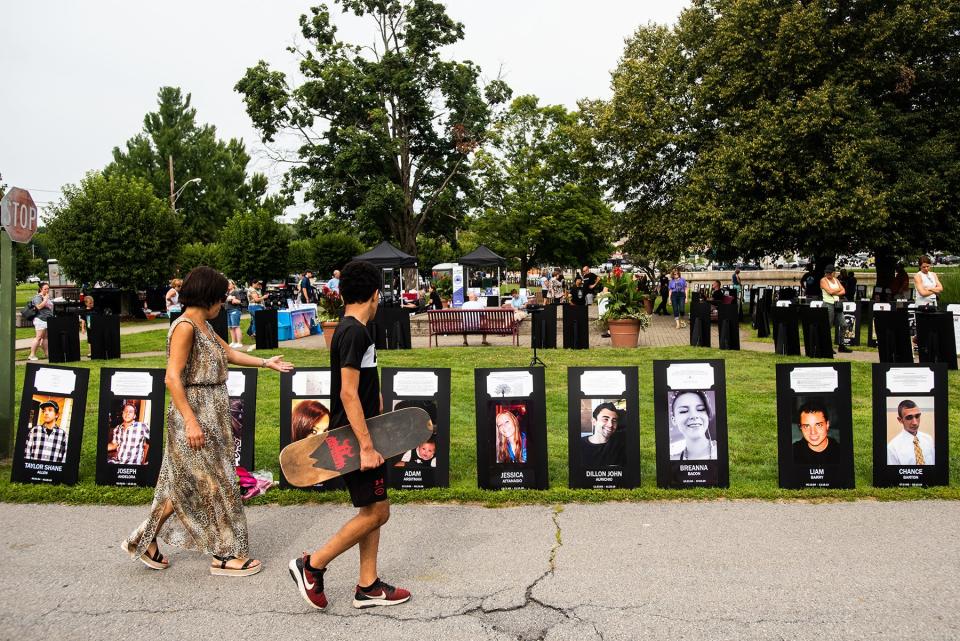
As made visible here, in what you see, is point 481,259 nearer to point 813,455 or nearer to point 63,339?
point 63,339

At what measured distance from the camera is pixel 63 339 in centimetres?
1416

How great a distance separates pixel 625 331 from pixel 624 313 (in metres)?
0.37

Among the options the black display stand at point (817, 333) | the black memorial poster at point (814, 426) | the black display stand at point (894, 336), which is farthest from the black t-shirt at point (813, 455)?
the black display stand at point (817, 333)

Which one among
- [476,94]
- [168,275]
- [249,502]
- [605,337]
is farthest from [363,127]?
[249,502]

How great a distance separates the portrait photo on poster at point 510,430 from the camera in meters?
5.33

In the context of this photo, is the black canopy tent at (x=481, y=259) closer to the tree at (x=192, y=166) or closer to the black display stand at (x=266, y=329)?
the black display stand at (x=266, y=329)

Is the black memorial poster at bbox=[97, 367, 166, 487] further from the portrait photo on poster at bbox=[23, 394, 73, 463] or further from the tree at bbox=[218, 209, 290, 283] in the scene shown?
the tree at bbox=[218, 209, 290, 283]

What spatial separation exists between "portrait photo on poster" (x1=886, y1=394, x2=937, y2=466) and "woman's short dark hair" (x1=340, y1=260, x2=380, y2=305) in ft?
12.4

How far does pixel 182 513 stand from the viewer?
4.04 m

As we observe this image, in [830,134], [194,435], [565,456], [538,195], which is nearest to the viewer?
[194,435]

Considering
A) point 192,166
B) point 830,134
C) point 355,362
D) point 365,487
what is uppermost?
point 192,166

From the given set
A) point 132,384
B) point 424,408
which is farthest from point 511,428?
point 132,384

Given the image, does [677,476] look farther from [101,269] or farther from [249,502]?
[101,269]

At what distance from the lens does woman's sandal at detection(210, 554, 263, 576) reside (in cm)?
404
